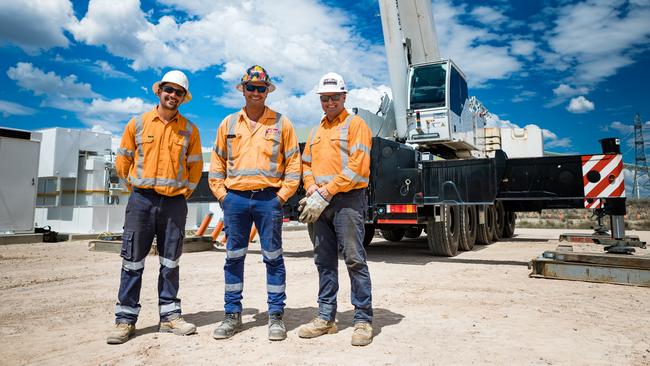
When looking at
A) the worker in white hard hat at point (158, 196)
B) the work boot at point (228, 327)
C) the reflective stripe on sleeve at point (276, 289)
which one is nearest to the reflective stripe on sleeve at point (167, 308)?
the worker in white hard hat at point (158, 196)

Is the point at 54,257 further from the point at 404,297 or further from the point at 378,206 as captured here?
the point at 404,297

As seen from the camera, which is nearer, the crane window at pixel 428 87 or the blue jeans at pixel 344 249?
the blue jeans at pixel 344 249

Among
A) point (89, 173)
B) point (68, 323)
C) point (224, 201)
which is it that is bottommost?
point (68, 323)

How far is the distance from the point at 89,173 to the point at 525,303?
735 inches

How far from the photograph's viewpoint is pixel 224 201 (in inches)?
140

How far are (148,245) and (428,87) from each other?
7.39 metres

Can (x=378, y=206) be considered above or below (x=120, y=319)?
above

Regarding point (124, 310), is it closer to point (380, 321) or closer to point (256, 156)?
point (256, 156)

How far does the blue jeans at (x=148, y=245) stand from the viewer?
348cm

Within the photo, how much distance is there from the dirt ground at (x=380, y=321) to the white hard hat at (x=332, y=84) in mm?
2020

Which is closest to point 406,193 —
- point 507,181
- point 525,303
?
point 507,181

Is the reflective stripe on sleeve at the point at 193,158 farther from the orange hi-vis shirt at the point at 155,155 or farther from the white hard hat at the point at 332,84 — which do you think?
the white hard hat at the point at 332,84

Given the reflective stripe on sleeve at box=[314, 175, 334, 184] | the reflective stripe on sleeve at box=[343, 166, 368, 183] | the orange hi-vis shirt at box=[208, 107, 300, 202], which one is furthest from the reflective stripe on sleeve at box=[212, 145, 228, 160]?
the reflective stripe on sleeve at box=[343, 166, 368, 183]

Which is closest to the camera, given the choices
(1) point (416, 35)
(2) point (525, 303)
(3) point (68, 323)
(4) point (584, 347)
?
(4) point (584, 347)
